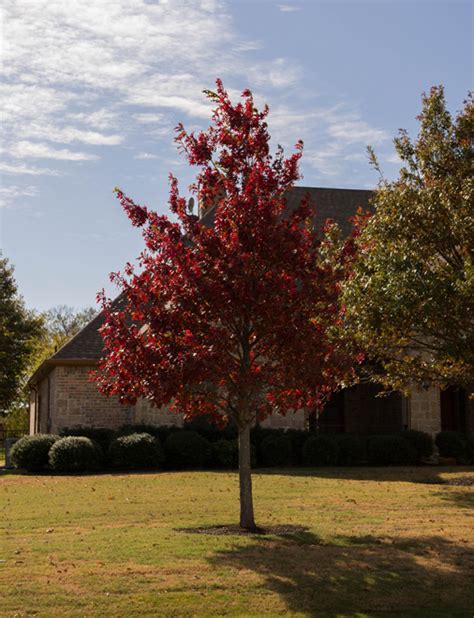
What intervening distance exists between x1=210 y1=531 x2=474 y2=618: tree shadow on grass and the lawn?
0.02 m

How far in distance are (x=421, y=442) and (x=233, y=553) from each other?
551 inches

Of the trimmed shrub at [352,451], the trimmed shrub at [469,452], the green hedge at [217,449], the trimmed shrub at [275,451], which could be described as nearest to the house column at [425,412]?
the green hedge at [217,449]

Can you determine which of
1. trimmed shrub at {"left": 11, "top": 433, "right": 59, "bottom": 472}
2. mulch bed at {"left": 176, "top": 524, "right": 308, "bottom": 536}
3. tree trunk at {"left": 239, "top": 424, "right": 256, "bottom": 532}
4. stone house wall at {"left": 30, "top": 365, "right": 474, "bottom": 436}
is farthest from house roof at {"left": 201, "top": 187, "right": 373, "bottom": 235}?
mulch bed at {"left": 176, "top": 524, "right": 308, "bottom": 536}

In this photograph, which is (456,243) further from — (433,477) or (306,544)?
(433,477)

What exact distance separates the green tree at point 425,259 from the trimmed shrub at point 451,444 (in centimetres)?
1020

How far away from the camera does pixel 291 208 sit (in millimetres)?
28516

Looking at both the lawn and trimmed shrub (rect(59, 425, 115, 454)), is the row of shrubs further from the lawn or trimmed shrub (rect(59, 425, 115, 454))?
the lawn

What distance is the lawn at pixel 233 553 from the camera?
8.34 m

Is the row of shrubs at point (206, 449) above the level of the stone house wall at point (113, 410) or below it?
below

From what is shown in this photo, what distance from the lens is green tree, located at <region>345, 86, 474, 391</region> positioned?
11.2 meters

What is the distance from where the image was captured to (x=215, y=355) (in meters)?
11.5

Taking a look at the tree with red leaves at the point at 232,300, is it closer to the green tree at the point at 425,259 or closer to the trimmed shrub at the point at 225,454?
the green tree at the point at 425,259

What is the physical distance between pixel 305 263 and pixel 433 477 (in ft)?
31.9

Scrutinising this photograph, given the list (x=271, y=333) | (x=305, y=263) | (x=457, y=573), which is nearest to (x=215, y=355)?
(x=271, y=333)
